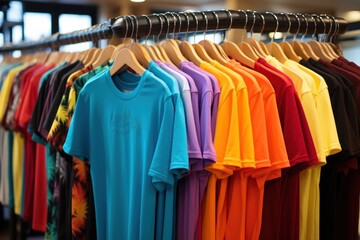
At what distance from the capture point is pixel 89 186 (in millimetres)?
1397

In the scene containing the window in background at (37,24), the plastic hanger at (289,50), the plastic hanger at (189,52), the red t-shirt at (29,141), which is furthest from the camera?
the window in background at (37,24)

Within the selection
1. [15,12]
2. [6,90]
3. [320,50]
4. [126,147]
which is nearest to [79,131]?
[126,147]

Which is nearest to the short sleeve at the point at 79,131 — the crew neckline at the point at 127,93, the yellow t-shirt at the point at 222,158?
the crew neckline at the point at 127,93

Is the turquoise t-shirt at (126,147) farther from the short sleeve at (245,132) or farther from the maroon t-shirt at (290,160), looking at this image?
the maroon t-shirt at (290,160)

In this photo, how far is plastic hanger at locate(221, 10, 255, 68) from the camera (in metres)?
1.28

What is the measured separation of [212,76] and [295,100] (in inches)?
10.3

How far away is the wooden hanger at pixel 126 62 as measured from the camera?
47.4 inches

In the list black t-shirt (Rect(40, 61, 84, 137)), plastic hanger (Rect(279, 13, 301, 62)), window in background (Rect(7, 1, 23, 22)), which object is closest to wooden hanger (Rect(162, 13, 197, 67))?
plastic hanger (Rect(279, 13, 301, 62))

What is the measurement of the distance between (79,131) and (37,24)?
3.84 meters

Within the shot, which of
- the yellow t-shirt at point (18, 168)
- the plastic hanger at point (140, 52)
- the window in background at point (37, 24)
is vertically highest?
the window in background at point (37, 24)

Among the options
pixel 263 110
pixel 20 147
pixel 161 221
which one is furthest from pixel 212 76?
pixel 20 147

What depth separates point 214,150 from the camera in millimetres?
1053

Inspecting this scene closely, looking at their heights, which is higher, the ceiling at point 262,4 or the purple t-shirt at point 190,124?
the ceiling at point 262,4

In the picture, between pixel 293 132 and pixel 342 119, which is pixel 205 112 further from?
pixel 342 119
